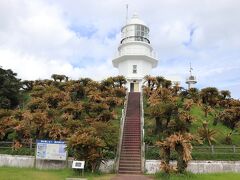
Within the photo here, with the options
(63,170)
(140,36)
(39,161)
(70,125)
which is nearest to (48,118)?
(70,125)

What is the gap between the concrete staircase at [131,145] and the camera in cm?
2212

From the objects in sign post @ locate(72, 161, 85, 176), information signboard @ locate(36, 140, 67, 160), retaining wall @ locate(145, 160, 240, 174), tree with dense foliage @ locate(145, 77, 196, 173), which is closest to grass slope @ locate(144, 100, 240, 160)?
retaining wall @ locate(145, 160, 240, 174)

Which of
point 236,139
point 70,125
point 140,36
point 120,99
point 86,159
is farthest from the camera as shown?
point 140,36

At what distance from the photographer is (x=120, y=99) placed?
33.3m

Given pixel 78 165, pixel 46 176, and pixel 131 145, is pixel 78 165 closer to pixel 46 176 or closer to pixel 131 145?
pixel 46 176

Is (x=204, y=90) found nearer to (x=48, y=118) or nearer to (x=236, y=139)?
(x=236, y=139)

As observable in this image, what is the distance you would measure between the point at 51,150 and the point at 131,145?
5574 mm

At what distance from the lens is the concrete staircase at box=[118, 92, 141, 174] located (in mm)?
22125

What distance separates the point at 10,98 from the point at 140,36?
19.7 meters

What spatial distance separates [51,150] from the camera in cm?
2252

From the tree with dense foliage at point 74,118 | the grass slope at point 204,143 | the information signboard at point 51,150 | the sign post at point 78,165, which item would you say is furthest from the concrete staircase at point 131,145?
the information signboard at point 51,150

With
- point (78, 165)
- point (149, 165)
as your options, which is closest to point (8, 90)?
point (78, 165)

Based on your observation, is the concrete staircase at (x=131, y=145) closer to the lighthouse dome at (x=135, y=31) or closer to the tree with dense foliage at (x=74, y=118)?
the tree with dense foliage at (x=74, y=118)

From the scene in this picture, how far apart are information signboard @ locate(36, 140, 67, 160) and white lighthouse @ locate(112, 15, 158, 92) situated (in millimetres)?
22631
